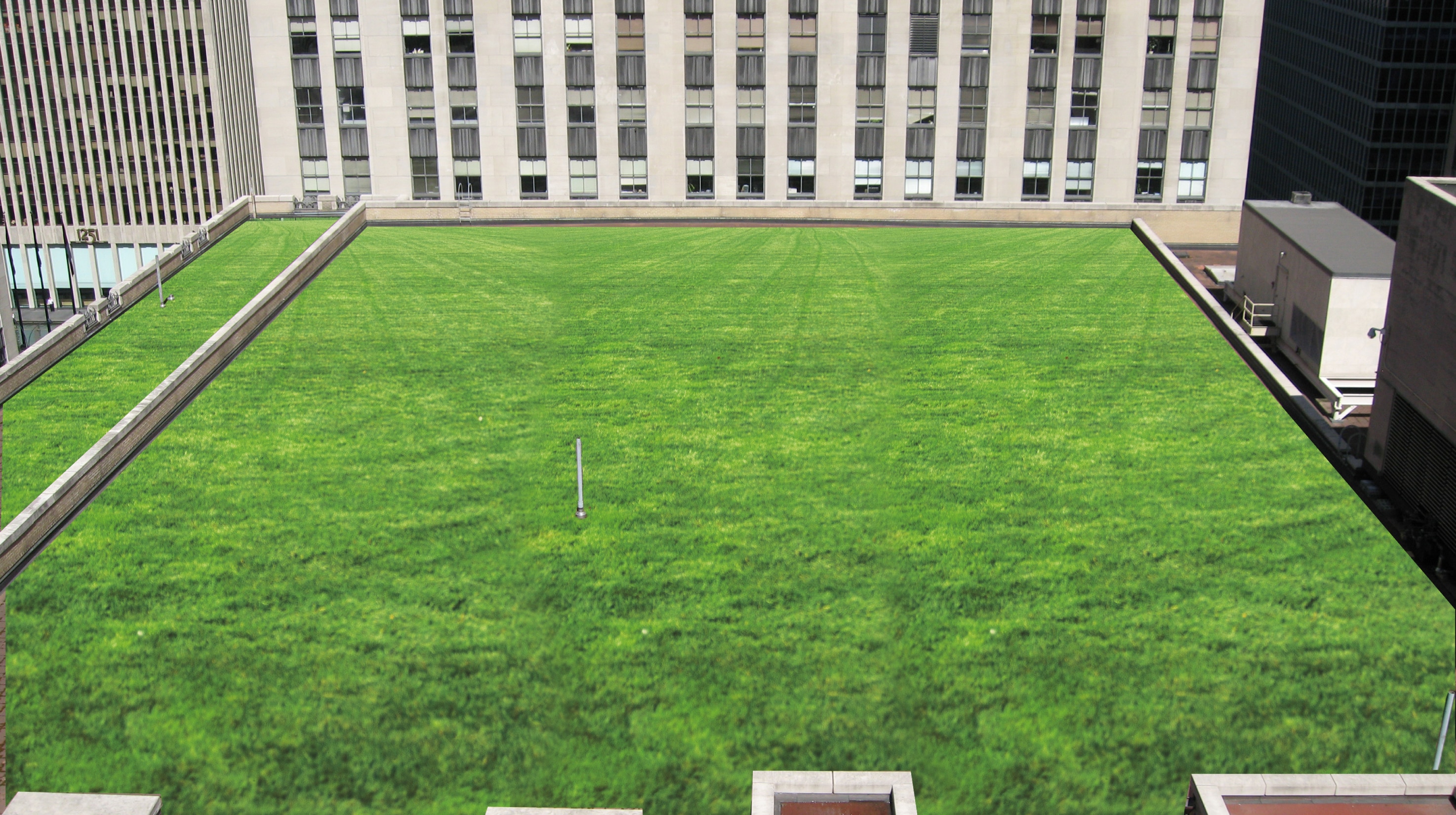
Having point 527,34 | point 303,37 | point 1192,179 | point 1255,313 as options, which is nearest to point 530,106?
point 527,34

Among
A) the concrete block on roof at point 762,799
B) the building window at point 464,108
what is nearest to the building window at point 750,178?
the building window at point 464,108

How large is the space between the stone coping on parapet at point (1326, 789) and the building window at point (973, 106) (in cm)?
6061

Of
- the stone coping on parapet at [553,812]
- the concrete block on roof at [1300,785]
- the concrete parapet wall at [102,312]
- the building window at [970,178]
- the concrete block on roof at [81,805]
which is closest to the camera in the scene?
the stone coping on parapet at [553,812]

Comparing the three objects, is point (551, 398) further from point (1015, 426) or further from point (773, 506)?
point (1015, 426)

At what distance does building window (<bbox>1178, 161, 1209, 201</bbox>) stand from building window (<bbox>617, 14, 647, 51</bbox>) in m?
34.4

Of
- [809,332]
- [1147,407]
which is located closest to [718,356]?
[809,332]

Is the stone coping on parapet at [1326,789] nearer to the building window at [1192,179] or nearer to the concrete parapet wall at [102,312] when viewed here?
the concrete parapet wall at [102,312]

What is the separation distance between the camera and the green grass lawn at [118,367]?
27.7 meters

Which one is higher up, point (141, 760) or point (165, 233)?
point (141, 760)

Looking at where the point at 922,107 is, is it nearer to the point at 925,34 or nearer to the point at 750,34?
the point at 925,34

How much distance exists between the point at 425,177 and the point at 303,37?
1078 cm

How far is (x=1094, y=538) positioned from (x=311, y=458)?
58.8 ft

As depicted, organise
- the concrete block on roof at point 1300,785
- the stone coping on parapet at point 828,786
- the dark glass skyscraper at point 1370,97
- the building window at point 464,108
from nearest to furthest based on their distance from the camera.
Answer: the concrete block on roof at point 1300,785 < the stone coping on parapet at point 828,786 < the building window at point 464,108 < the dark glass skyscraper at point 1370,97

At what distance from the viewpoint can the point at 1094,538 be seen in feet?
75.9
